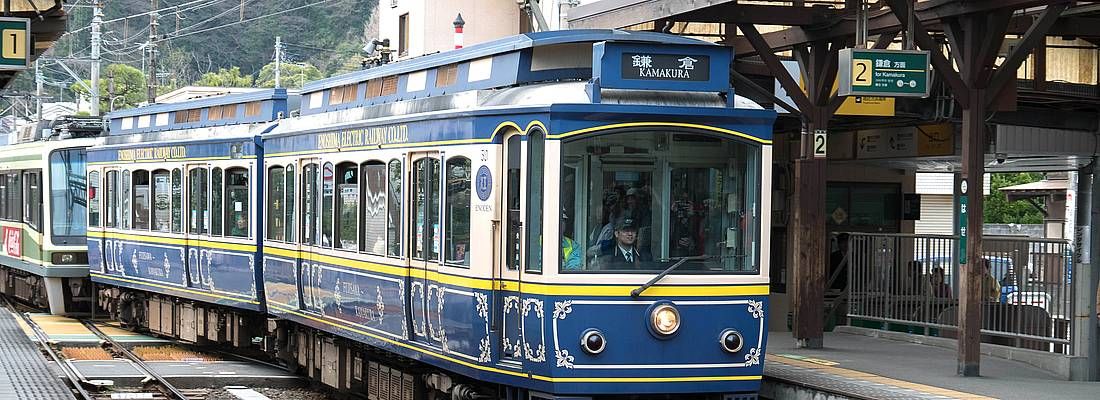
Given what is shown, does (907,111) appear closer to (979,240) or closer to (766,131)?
(979,240)

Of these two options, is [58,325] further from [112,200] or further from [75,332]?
[112,200]

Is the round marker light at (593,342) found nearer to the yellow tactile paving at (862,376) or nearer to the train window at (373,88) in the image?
the yellow tactile paving at (862,376)

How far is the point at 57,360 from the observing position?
57.4 ft

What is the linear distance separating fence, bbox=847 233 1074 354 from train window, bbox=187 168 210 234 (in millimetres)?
7294

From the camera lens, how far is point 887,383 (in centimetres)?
1215

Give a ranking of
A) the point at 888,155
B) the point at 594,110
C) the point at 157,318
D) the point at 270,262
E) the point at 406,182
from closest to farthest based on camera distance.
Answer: the point at 594,110
the point at 406,182
the point at 270,262
the point at 888,155
the point at 157,318

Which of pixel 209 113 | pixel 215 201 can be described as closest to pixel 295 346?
pixel 215 201

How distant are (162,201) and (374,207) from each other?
26.4 feet

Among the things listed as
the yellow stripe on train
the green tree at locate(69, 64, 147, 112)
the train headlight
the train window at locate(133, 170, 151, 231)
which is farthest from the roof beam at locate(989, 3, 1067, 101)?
the green tree at locate(69, 64, 147, 112)

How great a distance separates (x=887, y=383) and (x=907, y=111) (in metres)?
4.92

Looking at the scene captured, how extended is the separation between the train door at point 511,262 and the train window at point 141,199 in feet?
36.1

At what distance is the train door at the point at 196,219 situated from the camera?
18125 millimetres

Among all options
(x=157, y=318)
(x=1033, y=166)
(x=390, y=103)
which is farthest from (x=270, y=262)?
(x=1033, y=166)

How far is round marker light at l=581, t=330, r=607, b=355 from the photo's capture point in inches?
388
